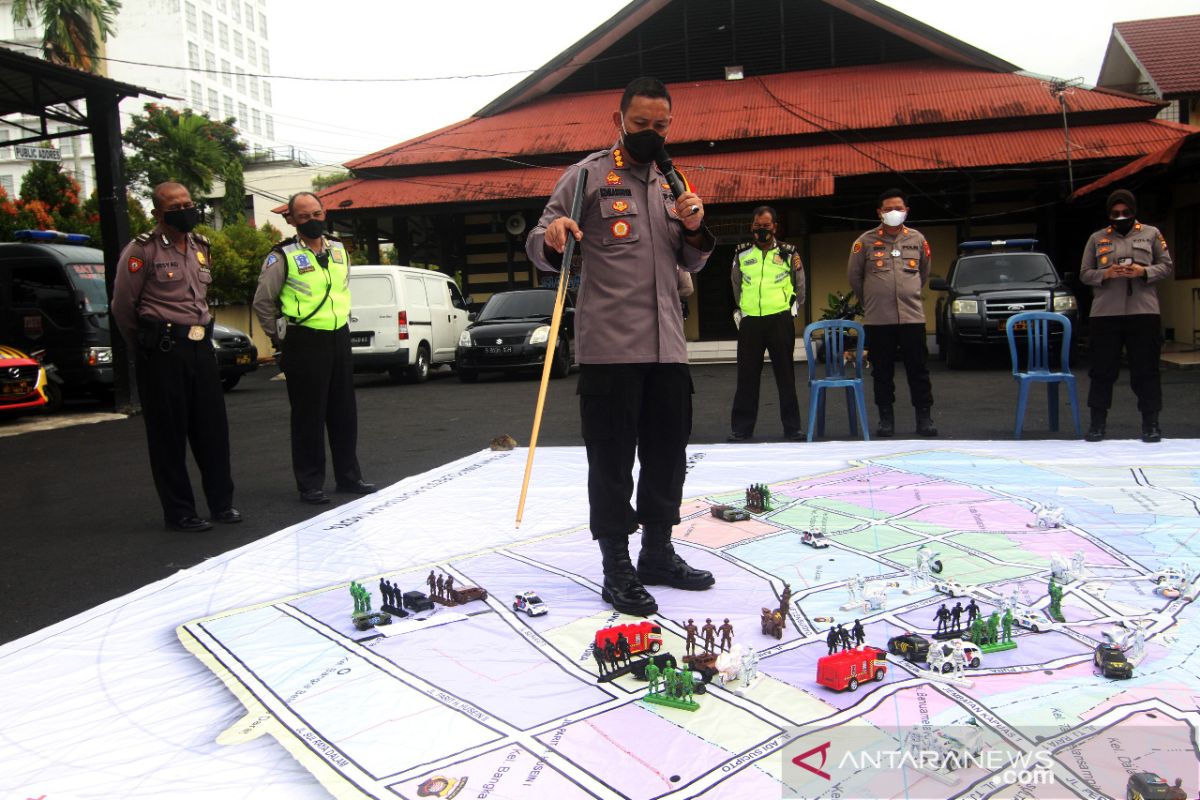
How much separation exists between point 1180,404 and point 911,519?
557 cm

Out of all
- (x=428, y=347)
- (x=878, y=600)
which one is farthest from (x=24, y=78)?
(x=878, y=600)

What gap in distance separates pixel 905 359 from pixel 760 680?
514 cm

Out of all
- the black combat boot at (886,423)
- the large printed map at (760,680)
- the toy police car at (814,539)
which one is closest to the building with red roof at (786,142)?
the black combat boot at (886,423)

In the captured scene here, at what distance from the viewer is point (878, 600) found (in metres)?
3.07

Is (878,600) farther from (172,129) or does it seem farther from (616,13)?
(172,129)

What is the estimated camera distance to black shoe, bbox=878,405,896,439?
22.9 ft

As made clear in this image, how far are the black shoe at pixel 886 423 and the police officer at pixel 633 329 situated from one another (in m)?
3.97

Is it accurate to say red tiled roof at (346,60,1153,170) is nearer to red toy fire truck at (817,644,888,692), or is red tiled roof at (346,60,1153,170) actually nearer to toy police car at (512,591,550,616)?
toy police car at (512,591,550,616)

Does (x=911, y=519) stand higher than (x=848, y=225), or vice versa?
(x=848, y=225)

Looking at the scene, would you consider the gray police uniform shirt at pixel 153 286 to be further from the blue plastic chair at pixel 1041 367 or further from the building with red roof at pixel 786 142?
the building with red roof at pixel 786 142

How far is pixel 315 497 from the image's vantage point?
545 cm

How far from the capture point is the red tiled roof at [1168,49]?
1747cm

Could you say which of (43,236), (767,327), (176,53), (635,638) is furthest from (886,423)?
(176,53)

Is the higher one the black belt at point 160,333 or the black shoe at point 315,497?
the black belt at point 160,333
